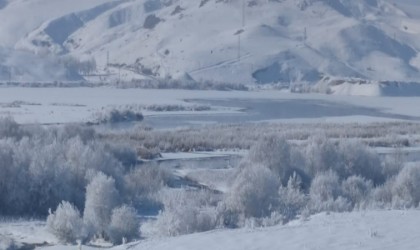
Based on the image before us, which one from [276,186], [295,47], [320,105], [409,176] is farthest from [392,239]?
[295,47]

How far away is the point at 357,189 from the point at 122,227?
7592 millimetres

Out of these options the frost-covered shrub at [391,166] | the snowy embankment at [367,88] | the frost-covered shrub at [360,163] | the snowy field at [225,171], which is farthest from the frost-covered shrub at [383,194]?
the snowy embankment at [367,88]

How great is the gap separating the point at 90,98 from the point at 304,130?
2955 centimetres

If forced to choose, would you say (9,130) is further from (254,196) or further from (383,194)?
(254,196)

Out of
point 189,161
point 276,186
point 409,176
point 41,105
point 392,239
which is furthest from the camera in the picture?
point 41,105

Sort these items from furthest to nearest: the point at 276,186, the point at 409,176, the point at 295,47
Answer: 1. the point at 295,47
2. the point at 409,176
3. the point at 276,186

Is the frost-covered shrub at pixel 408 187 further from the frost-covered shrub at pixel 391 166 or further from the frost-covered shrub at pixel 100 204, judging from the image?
the frost-covered shrub at pixel 100 204

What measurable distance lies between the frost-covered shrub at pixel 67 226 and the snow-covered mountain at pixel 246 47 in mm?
92133

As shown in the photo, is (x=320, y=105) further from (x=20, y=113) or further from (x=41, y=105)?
(x=20, y=113)

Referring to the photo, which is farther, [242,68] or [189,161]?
[242,68]

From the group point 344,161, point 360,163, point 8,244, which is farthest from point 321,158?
point 8,244

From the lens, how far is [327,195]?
24.4m

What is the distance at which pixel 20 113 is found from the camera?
2013 inches

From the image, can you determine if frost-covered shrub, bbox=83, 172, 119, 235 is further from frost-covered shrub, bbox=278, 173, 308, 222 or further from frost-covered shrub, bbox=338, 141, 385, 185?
frost-covered shrub, bbox=338, 141, 385, 185
